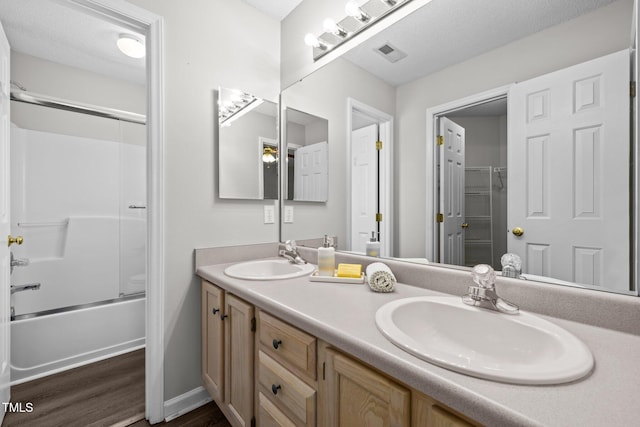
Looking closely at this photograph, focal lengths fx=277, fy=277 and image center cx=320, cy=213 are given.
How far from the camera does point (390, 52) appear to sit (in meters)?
1.31

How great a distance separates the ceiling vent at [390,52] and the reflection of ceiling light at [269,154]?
90 cm

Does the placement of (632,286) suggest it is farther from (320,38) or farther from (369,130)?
(320,38)

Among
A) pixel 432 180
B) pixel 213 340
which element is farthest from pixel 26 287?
pixel 432 180

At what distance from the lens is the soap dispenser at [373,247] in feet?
4.55

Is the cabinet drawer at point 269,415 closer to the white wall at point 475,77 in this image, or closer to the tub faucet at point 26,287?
the white wall at point 475,77

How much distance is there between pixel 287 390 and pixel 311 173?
1214mm

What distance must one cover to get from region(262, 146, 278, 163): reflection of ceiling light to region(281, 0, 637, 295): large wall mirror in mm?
699

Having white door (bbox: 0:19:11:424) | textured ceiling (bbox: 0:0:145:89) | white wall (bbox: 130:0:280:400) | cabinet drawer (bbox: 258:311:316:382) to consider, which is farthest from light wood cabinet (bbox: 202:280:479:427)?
textured ceiling (bbox: 0:0:145:89)

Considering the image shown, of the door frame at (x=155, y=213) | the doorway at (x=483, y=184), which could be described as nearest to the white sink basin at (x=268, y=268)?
the door frame at (x=155, y=213)

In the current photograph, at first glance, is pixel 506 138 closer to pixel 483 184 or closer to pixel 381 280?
pixel 483 184

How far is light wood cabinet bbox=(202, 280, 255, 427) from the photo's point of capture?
1137 mm

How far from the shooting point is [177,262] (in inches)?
59.4

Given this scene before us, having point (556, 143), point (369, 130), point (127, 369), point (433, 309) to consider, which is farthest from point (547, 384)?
point (127, 369)

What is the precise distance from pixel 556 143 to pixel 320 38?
135cm
